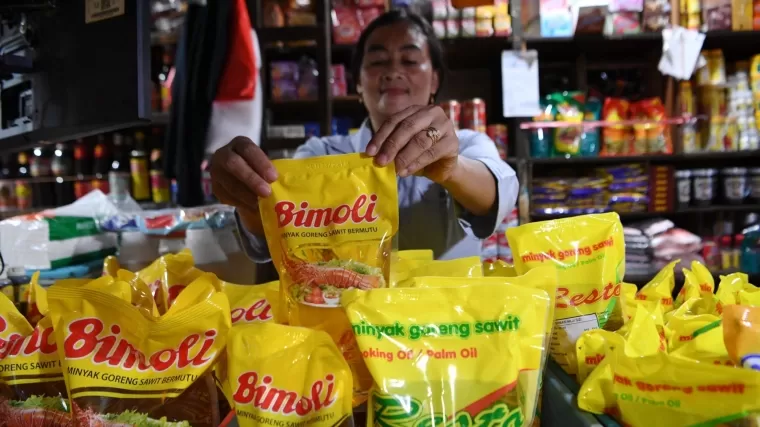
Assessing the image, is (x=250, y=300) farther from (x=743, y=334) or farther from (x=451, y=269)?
(x=743, y=334)

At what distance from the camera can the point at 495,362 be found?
459mm

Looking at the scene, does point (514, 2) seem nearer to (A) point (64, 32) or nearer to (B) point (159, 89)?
(B) point (159, 89)

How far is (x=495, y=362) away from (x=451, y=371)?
41 mm

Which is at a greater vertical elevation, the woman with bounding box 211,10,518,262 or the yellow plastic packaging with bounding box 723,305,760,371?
the woman with bounding box 211,10,518,262

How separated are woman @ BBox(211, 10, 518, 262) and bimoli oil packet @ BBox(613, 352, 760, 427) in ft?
1.13

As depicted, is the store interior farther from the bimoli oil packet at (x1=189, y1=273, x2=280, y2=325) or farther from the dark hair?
the dark hair

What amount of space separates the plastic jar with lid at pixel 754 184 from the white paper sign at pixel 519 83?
1.33m

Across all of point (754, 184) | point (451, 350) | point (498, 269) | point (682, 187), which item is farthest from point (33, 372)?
point (754, 184)

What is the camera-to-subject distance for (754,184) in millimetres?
2807

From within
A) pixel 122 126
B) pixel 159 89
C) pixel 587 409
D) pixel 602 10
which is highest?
pixel 602 10

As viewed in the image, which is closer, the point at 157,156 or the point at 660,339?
the point at 660,339

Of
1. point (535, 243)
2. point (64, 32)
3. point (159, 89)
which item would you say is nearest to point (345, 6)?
point (159, 89)

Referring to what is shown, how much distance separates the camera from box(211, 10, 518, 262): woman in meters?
0.66

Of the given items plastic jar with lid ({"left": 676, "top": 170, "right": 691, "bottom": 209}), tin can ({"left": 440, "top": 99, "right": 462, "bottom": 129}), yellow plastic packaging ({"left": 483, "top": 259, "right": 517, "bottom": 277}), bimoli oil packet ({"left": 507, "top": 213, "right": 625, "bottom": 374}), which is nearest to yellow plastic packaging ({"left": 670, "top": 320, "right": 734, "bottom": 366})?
bimoli oil packet ({"left": 507, "top": 213, "right": 625, "bottom": 374})
